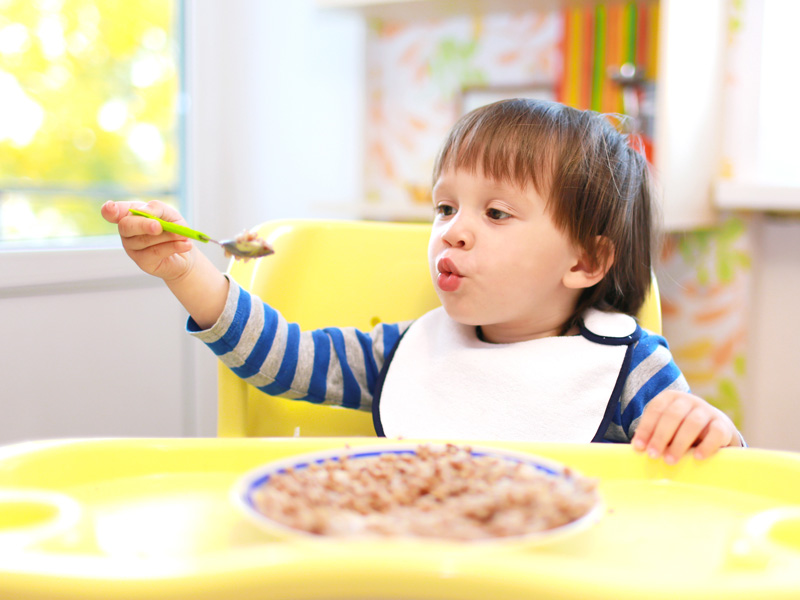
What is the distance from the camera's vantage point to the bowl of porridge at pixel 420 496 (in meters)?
0.42

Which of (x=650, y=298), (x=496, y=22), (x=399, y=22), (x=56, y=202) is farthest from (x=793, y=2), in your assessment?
(x=56, y=202)

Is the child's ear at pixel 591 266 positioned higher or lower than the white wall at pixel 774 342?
higher

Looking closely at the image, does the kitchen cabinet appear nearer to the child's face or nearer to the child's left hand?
the child's face

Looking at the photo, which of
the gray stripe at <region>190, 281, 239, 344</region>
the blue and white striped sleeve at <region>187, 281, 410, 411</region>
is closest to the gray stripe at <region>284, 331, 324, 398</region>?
the blue and white striped sleeve at <region>187, 281, 410, 411</region>

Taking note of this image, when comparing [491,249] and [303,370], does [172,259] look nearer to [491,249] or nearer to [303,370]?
[303,370]

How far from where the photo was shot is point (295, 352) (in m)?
0.94

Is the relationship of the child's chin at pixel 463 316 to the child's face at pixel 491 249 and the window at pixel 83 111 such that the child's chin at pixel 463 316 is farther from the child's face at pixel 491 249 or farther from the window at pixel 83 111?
the window at pixel 83 111

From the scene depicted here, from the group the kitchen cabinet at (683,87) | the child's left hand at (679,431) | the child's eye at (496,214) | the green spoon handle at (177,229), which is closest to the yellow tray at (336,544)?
the child's left hand at (679,431)

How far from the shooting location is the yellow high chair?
3.30 feet

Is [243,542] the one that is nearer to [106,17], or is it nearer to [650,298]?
[650,298]

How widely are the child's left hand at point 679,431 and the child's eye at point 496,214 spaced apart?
0.32 meters

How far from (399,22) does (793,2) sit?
101 centimetres

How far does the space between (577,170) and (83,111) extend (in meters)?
1.24

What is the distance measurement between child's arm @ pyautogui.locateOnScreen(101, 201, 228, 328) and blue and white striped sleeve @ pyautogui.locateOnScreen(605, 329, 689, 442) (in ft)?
1.55
